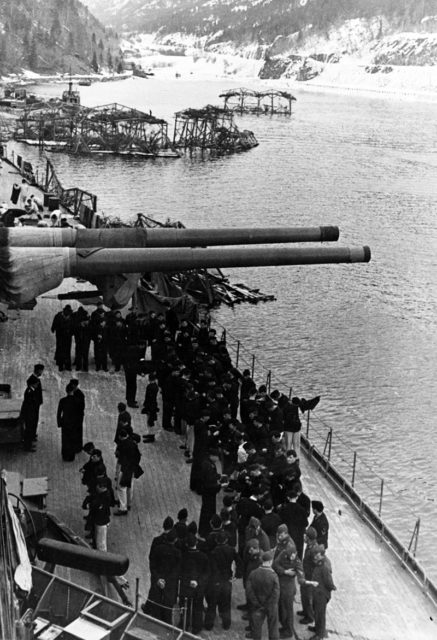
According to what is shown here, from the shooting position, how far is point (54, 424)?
56.3ft

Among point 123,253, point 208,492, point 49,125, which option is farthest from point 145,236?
point 49,125

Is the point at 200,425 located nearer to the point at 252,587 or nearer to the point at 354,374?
the point at 252,587

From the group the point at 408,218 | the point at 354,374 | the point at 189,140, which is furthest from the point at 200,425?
the point at 189,140

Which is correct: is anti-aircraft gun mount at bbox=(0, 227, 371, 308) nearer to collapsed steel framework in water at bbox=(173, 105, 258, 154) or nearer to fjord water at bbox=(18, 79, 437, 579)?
fjord water at bbox=(18, 79, 437, 579)

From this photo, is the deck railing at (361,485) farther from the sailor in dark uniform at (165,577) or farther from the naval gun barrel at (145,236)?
the naval gun barrel at (145,236)

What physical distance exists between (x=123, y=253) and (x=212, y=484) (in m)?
3.89

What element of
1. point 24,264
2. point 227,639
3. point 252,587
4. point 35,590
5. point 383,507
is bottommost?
point 383,507

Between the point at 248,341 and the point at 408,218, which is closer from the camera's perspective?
the point at 248,341

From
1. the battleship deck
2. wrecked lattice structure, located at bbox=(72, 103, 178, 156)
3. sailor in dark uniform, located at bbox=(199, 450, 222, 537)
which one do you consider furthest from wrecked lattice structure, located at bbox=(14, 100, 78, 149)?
sailor in dark uniform, located at bbox=(199, 450, 222, 537)

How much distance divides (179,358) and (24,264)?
29.2ft

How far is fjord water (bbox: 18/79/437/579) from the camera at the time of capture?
23703mm

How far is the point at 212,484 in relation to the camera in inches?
513

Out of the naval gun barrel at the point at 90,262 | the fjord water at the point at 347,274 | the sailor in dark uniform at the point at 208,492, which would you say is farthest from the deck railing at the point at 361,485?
the naval gun barrel at the point at 90,262

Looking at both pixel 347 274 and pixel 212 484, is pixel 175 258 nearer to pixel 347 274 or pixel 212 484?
pixel 212 484
